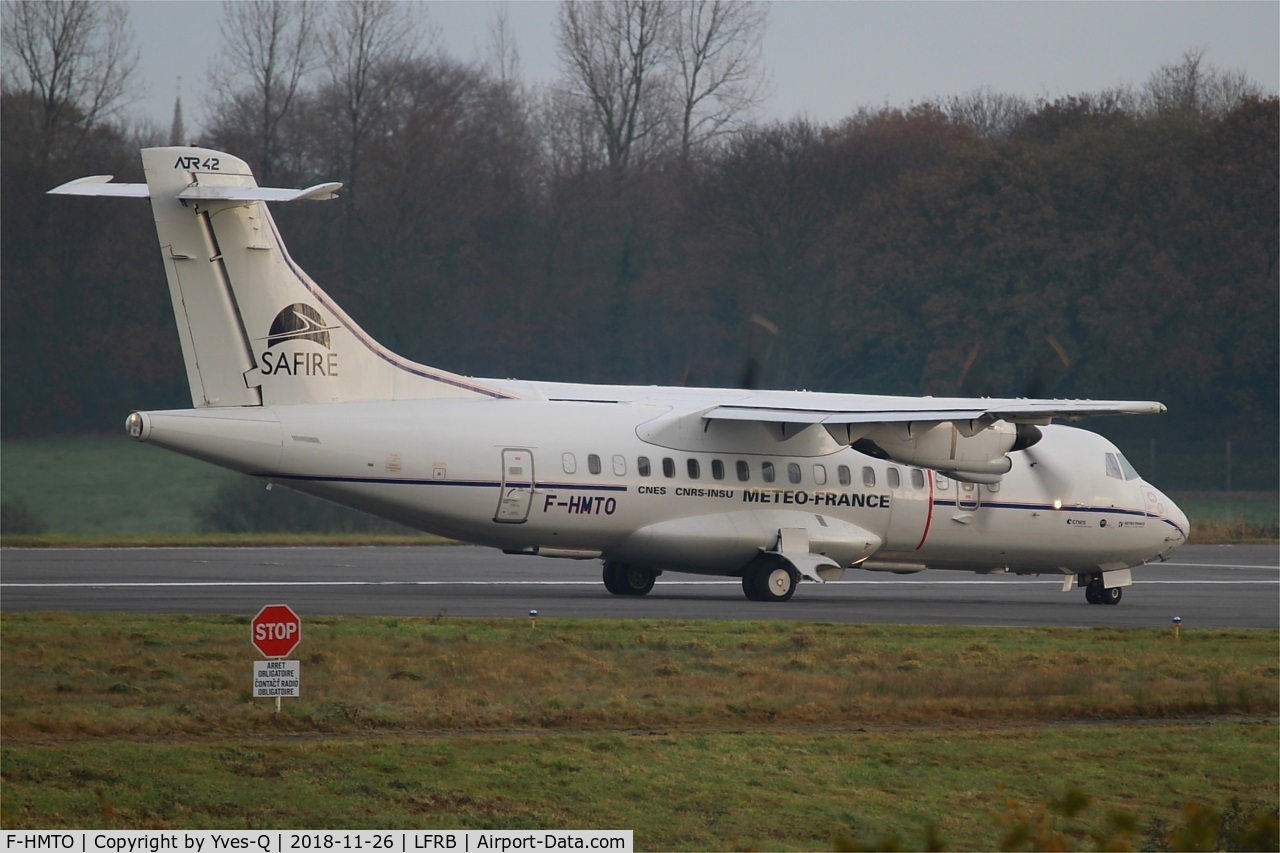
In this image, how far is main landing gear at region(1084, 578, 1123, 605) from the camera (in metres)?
27.8

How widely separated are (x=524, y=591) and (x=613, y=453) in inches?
160

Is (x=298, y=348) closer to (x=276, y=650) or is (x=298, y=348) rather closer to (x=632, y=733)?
(x=276, y=650)

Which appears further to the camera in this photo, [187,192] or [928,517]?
[928,517]

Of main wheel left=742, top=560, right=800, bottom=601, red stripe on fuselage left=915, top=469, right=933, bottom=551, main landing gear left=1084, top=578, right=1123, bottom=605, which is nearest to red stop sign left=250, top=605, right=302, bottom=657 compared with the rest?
main wheel left=742, top=560, right=800, bottom=601

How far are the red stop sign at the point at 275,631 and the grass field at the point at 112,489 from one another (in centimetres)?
2671

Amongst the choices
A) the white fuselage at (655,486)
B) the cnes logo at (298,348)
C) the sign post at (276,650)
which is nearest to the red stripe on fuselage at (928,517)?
the white fuselage at (655,486)

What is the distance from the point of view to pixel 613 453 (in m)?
23.8

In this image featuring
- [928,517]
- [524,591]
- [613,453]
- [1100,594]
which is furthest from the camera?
[1100,594]

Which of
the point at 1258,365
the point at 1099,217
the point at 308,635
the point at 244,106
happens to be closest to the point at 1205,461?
the point at 1258,365

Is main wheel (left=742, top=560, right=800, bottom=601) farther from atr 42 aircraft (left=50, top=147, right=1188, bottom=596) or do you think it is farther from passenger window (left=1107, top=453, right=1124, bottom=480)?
passenger window (left=1107, top=453, right=1124, bottom=480)

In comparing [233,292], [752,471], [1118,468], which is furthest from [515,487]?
[1118,468]

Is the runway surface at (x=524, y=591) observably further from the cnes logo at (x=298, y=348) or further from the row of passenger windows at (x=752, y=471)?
the cnes logo at (x=298, y=348)

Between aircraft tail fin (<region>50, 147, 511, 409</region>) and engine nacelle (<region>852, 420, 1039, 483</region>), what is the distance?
27.7ft

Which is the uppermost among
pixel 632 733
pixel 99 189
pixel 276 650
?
pixel 99 189
